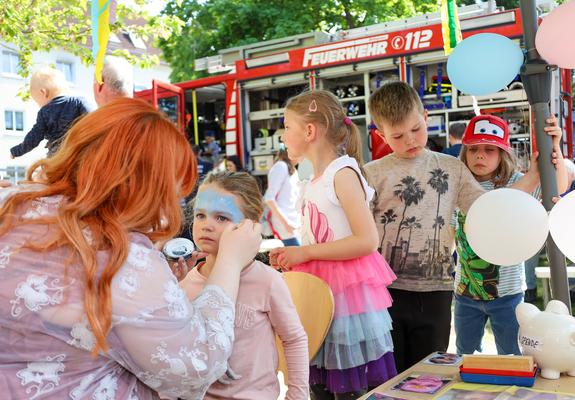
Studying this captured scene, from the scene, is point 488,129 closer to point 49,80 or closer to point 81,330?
point 81,330

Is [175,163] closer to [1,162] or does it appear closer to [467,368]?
[467,368]

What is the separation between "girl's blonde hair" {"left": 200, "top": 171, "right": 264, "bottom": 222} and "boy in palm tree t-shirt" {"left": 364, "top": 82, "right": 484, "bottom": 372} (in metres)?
0.56

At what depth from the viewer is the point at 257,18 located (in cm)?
1644

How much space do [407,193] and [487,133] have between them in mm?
574

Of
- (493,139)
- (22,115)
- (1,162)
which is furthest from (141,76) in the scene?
(493,139)

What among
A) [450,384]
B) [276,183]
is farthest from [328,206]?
[276,183]

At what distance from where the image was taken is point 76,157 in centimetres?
120

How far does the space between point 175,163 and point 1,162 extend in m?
20.9

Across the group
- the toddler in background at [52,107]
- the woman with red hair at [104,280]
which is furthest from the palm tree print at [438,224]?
the toddler in background at [52,107]

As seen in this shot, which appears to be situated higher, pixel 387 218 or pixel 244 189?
pixel 244 189

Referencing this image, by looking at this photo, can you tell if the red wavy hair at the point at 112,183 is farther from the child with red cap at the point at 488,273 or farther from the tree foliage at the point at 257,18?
the tree foliage at the point at 257,18

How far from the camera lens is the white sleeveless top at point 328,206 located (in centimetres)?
205

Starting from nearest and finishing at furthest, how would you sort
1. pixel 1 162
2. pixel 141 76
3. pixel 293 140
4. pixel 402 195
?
1. pixel 293 140
2. pixel 402 195
3. pixel 1 162
4. pixel 141 76

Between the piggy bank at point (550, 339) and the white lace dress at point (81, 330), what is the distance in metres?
0.92
